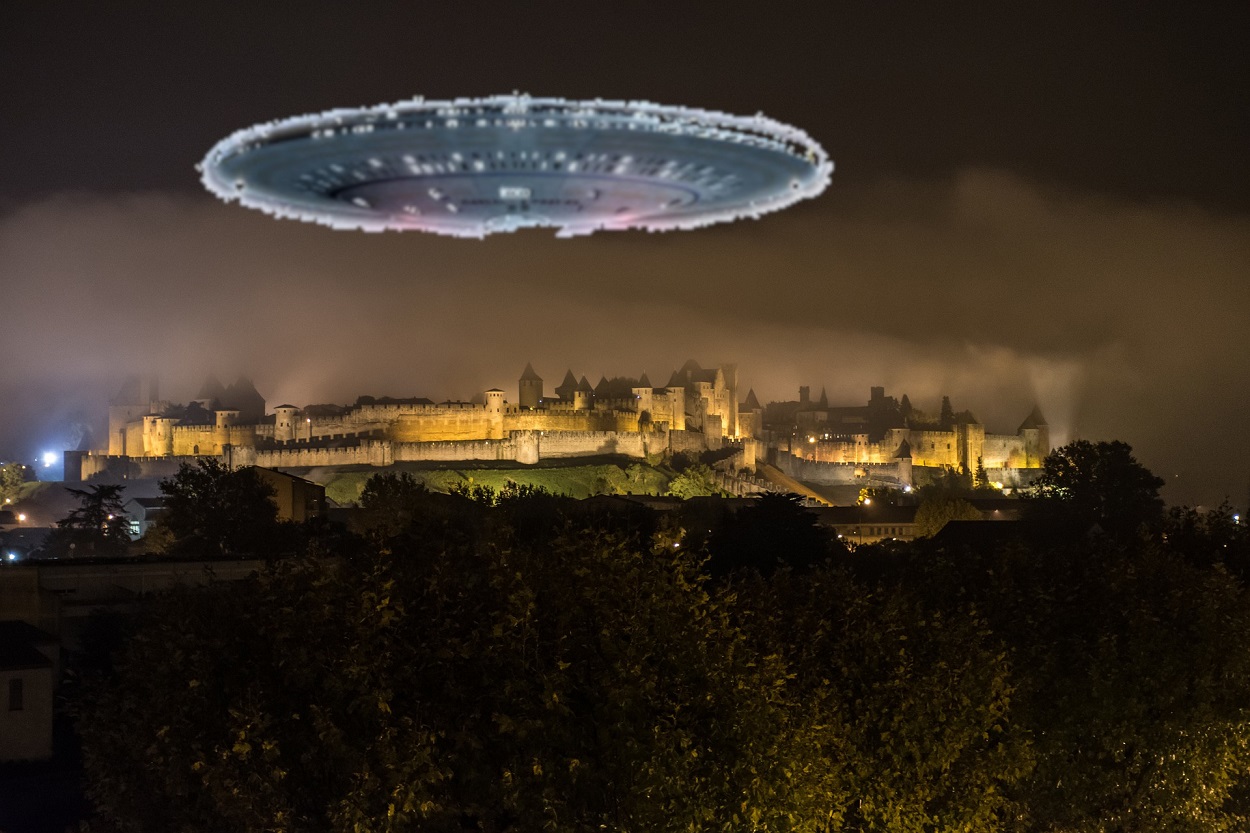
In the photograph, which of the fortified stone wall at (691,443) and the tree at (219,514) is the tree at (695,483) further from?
the tree at (219,514)

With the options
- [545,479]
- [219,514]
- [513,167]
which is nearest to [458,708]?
[513,167]

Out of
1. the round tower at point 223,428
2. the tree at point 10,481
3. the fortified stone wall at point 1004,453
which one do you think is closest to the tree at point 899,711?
the tree at point 10,481

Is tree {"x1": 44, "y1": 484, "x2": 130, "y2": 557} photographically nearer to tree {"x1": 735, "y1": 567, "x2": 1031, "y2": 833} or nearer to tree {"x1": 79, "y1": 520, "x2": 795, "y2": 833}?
tree {"x1": 79, "y1": 520, "x2": 795, "y2": 833}

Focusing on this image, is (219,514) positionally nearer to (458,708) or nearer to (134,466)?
(458,708)

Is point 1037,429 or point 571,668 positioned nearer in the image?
point 571,668

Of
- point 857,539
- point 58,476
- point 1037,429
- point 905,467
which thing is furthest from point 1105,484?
point 58,476

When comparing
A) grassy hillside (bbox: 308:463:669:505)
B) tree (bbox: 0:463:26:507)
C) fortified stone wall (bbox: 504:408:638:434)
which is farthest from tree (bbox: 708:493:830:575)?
tree (bbox: 0:463:26:507)

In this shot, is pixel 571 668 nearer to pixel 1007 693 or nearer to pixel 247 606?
pixel 247 606
